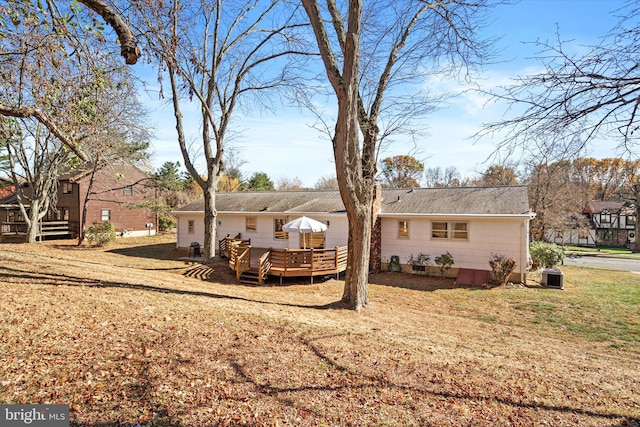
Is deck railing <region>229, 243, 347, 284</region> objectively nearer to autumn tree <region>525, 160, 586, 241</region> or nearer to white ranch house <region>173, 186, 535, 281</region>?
white ranch house <region>173, 186, 535, 281</region>

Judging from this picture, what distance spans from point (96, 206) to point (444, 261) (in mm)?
27935

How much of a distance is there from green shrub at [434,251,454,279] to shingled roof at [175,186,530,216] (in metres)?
1.89

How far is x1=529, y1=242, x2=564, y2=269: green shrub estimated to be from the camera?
15.1 metres

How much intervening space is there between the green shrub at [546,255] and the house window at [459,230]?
165 inches

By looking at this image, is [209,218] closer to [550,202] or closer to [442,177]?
[550,202]

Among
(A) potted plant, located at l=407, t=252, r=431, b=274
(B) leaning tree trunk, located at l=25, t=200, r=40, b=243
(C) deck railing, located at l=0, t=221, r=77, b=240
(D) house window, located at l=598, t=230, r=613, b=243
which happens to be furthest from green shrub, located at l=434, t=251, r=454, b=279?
(D) house window, located at l=598, t=230, r=613, b=243

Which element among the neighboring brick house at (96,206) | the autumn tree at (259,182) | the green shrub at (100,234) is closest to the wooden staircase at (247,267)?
the green shrub at (100,234)

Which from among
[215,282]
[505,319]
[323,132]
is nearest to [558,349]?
[505,319]

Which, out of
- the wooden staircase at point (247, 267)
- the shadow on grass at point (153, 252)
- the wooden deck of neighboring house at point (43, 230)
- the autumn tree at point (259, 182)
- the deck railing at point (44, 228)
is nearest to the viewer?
the wooden staircase at point (247, 267)

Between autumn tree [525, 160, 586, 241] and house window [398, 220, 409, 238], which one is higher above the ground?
autumn tree [525, 160, 586, 241]

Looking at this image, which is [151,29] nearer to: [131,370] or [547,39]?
[131,370]

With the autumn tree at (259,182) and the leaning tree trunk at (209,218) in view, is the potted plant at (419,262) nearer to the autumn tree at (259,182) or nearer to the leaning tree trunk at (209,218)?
the leaning tree trunk at (209,218)

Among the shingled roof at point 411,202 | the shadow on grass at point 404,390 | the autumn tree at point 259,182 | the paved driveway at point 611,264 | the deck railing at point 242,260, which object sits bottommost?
the paved driveway at point 611,264

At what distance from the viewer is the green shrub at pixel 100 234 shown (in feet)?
72.8
